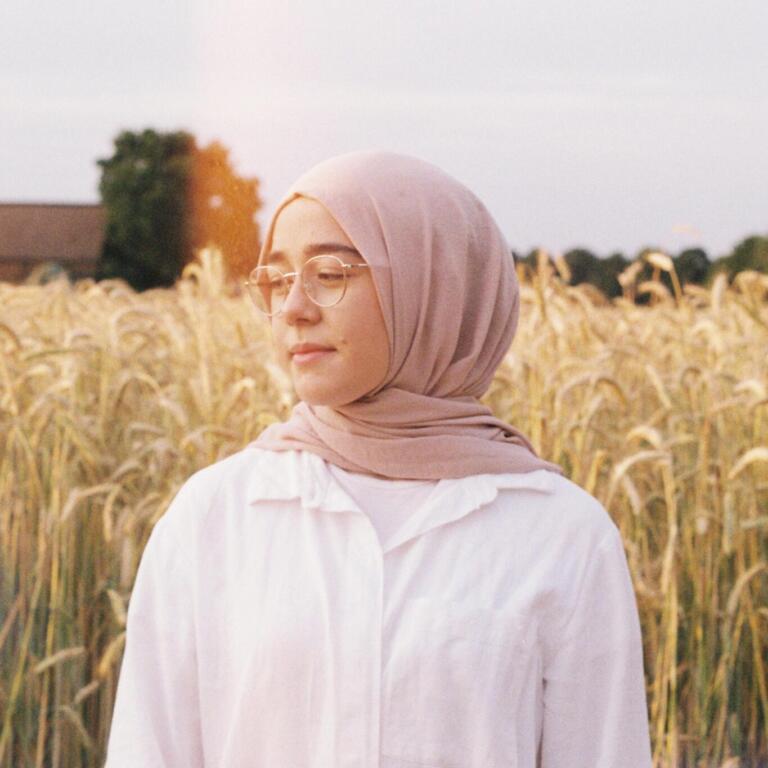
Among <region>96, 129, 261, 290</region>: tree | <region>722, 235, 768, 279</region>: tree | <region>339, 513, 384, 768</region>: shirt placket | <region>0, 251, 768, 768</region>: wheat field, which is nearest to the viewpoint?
<region>339, 513, 384, 768</region>: shirt placket

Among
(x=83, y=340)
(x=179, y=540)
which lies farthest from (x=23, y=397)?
(x=179, y=540)

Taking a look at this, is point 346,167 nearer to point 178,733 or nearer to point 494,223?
point 494,223

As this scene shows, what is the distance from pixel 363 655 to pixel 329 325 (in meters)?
0.31

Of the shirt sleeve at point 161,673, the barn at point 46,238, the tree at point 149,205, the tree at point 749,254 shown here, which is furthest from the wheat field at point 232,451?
the barn at point 46,238

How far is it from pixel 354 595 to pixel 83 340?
233 cm

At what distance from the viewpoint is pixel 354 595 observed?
4.31 ft

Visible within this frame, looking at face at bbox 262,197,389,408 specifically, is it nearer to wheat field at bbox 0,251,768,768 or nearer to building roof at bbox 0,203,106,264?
wheat field at bbox 0,251,768,768

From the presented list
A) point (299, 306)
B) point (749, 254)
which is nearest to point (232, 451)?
point (299, 306)

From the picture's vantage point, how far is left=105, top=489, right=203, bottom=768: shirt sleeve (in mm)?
1352

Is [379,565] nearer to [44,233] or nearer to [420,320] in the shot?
[420,320]

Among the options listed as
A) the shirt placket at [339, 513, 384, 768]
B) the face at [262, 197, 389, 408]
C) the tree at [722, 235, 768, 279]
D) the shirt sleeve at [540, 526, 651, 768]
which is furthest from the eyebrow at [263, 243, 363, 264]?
the tree at [722, 235, 768, 279]

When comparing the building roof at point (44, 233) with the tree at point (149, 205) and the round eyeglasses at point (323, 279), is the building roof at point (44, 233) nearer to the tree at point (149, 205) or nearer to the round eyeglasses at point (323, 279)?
the tree at point (149, 205)

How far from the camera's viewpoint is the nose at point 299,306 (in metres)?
1.30

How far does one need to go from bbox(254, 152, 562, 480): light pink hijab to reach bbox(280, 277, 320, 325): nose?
65 millimetres
